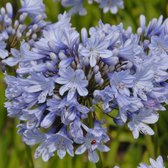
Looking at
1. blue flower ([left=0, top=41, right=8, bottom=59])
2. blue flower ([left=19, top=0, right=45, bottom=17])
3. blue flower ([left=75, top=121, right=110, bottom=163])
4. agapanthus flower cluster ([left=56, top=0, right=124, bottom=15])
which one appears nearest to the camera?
blue flower ([left=75, top=121, right=110, bottom=163])

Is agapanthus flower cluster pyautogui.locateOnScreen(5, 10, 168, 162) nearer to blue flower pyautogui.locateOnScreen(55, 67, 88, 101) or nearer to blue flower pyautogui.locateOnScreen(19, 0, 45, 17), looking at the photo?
blue flower pyautogui.locateOnScreen(55, 67, 88, 101)

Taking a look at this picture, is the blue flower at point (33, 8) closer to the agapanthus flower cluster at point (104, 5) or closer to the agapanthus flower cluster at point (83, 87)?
the agapanthus flower cluster at point (104, 5)

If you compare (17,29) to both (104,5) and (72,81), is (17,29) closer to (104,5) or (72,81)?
(104,5)

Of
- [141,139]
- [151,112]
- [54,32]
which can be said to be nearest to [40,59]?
[54,32]

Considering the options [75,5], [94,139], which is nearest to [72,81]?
[94,139]

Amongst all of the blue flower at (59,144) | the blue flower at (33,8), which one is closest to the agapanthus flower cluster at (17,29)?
the blue flower at (33,8)

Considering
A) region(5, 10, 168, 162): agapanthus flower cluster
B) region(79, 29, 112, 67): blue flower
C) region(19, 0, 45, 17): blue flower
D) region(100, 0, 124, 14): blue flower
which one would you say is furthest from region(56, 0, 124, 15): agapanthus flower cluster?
region(79, 29, 112, 67): blue flower
